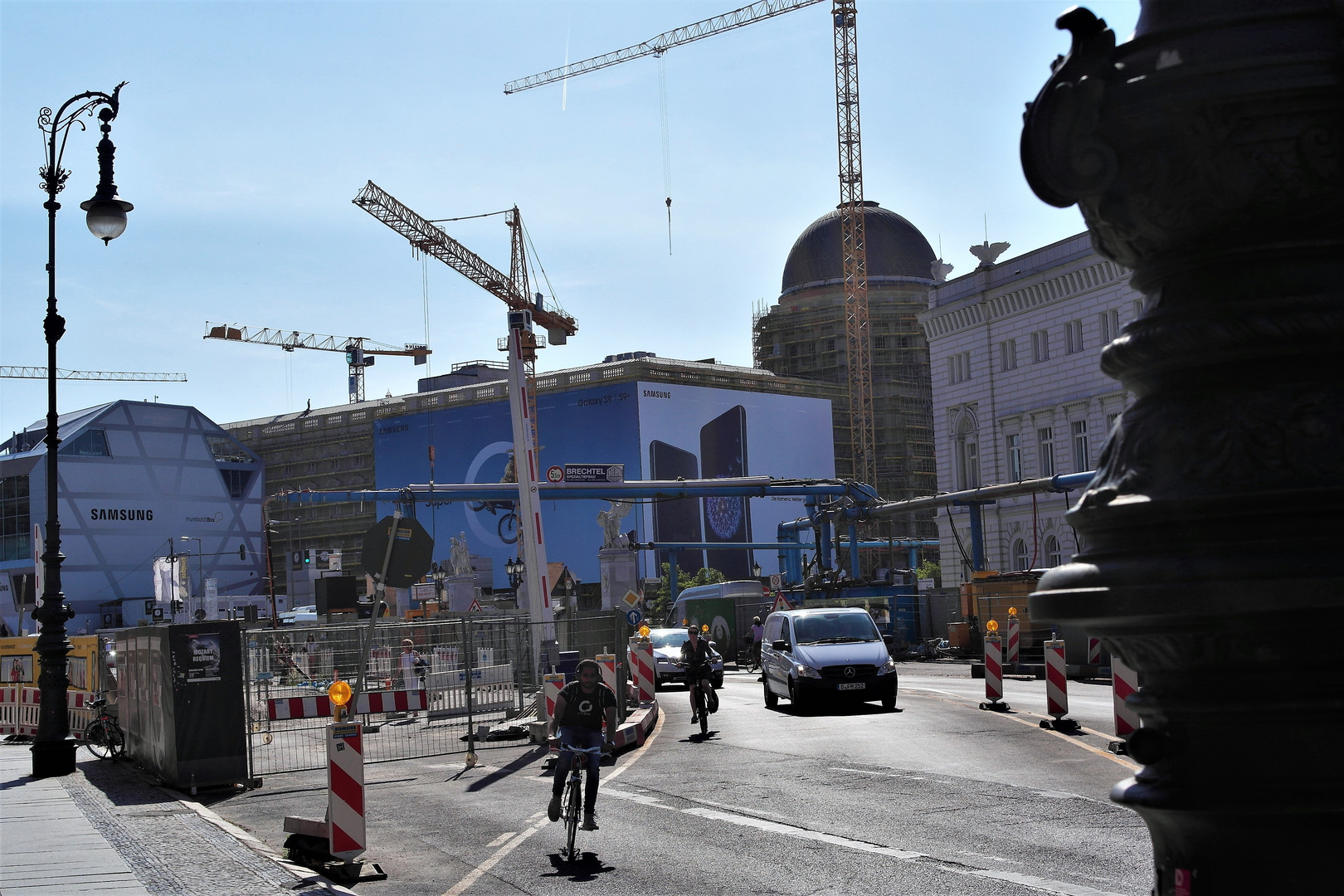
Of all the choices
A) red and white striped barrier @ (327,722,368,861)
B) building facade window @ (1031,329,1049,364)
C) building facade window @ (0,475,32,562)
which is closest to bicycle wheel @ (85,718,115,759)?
red and white striped barrier @ (327,722,368,861)

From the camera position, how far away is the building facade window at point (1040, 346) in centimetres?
5834

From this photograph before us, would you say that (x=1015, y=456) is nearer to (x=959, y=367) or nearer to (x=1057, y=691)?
(x=959, y=367)

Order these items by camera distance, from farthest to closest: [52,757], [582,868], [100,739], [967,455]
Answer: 1. [967,455]
2. [100,739]
3. [52,757]
4. [582,868]

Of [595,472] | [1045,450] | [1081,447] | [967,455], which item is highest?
[595,472]

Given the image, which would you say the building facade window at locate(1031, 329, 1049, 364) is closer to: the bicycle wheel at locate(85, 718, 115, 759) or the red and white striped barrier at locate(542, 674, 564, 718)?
the red and white striped barrier at locate(542, 674, 564, 718)

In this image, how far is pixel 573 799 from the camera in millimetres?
10992

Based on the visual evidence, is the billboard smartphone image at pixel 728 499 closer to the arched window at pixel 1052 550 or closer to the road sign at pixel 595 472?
the road sign at pixel 595 472

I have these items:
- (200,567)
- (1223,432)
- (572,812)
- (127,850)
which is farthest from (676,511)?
(1223,432)

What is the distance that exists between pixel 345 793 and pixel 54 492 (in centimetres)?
1270

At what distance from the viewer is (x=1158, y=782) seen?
2396 millimetres

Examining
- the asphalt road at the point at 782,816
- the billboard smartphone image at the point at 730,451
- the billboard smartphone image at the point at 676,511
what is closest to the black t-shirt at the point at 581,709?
the asphalt road at the point at 782,816

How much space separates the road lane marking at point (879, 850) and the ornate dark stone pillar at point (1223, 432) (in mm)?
6440

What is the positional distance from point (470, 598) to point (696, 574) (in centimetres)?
4250

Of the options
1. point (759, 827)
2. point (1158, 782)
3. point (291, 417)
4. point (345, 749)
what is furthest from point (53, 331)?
point (291, 417)
